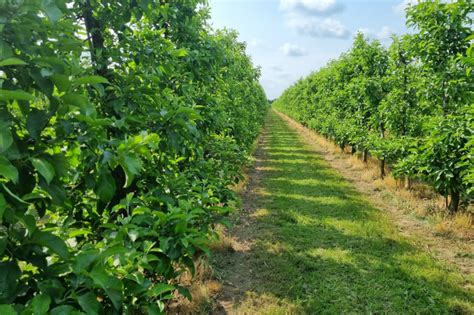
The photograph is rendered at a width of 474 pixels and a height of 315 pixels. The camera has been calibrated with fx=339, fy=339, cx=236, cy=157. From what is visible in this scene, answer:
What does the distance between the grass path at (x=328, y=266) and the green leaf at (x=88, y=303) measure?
3.39m

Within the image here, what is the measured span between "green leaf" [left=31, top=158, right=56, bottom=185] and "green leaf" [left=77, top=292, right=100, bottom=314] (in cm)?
49

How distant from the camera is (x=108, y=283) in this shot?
1445mm

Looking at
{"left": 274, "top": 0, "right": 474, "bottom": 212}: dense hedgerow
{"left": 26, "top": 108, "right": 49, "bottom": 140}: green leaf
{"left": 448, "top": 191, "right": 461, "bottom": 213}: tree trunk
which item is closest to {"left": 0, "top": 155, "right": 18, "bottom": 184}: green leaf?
{"left": 26, "top": 108, "right": 49, "bottom": 140}: green leaf

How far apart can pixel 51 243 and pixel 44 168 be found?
0.34 metres

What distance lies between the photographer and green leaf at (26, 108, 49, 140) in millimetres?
1407

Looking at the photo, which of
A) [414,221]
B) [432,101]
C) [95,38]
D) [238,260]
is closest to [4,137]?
[95,38]

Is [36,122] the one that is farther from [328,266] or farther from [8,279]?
[328,266]

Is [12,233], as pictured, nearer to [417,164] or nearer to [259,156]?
[417,164]

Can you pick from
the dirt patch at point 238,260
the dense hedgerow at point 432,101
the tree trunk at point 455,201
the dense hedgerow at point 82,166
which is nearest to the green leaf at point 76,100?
the dense hedgerow at point 82,166

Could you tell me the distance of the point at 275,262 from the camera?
573cm

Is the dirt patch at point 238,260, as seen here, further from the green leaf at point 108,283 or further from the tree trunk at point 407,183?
the tree trunk at point 407,183

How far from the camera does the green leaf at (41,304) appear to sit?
123 cm

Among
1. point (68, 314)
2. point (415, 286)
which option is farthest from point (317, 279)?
point (68, 314)

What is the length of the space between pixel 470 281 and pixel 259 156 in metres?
12.2
